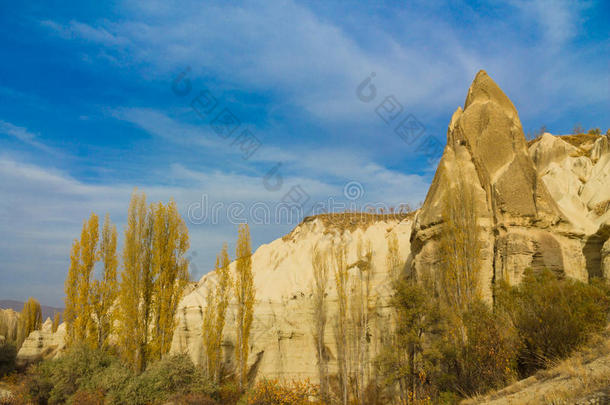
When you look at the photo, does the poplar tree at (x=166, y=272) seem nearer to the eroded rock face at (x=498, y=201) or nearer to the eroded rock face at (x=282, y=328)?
the eroded rock face at (x=282, y=328)

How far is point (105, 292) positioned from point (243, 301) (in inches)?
324

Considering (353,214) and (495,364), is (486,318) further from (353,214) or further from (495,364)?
(353,214)

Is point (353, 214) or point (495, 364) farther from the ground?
point (353, 214)

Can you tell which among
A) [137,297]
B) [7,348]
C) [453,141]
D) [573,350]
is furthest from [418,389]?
[7,348]

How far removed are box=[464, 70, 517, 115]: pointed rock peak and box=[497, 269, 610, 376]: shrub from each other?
10145mm

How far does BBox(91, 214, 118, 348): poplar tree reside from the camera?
70.8 feet

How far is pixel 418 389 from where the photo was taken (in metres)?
15.4

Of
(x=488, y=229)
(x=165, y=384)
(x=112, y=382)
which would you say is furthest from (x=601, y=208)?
(x=112, y=382)

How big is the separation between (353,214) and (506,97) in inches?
1227

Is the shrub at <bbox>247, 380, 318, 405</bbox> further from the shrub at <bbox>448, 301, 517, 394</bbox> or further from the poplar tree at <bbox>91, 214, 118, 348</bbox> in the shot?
the poplar tree at <bbox>91, 214, 118, 348</bbox>

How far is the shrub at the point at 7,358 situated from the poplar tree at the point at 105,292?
26.1 ft

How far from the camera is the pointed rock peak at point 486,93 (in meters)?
18.7

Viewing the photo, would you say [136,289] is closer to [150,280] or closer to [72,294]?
[150,280]

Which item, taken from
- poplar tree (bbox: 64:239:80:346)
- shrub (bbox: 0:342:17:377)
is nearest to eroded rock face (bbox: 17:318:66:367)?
shrub (bbox: 0:342:17:377)
